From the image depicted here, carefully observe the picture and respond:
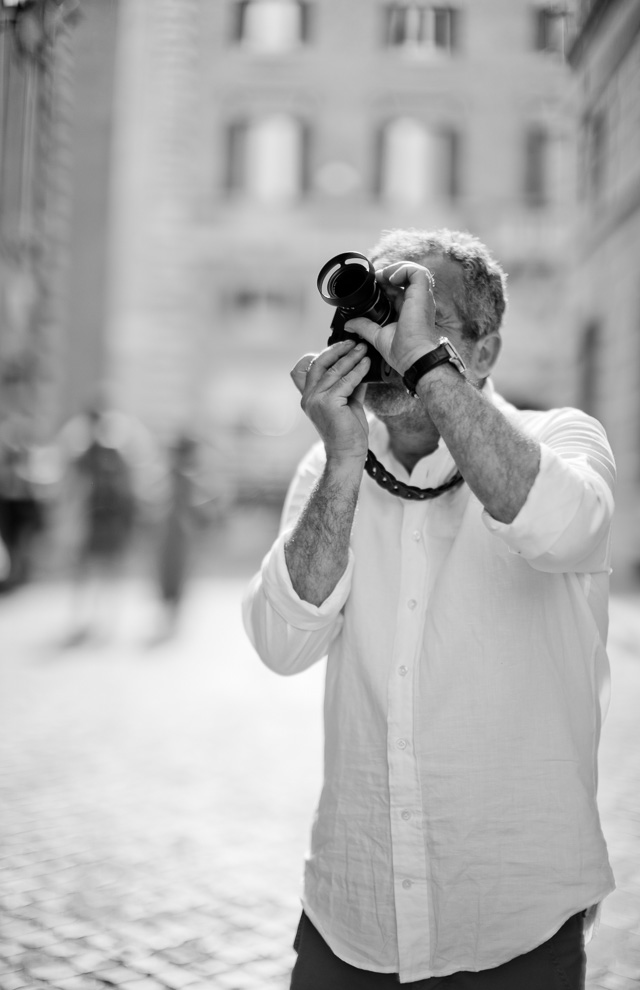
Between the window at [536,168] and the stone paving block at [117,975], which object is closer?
the stone paving block at [117,975]

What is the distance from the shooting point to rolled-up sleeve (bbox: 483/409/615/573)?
1381 millimetres

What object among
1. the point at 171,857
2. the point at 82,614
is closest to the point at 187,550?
the point at 82,614

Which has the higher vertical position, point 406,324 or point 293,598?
point 406,324

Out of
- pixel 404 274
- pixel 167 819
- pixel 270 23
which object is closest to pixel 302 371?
pixel 404 274

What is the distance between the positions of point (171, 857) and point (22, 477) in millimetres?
7223

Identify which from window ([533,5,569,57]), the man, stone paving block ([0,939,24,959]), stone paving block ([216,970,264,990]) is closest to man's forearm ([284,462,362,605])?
the man

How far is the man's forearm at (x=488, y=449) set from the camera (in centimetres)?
139

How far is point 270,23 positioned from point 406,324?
16985 millimetres

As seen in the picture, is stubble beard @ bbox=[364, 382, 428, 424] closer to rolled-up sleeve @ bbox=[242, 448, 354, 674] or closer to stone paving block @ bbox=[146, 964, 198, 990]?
rolled-up sleeve @ bbox=[242, 448, 354, 674]

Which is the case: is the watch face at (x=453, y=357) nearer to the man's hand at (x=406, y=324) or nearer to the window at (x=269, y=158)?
the man's hand at (x=406, y=324)

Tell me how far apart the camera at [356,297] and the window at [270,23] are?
53.6 feet

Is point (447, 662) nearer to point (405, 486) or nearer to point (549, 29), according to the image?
point (405, 486)

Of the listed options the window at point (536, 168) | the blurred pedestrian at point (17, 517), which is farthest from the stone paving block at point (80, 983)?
the window at point (536, 168)

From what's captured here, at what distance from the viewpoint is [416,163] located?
18.8m
